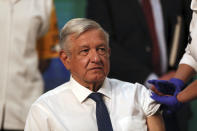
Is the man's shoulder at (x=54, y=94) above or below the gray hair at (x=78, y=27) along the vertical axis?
below

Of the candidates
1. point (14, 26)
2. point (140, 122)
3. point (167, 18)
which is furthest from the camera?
point (167, 18)

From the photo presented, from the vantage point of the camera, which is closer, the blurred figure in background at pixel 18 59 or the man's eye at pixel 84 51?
the man's eye at pixel 84 51

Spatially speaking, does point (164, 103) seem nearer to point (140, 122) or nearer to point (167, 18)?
point (140, 122)

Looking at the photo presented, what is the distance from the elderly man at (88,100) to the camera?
2.09 m

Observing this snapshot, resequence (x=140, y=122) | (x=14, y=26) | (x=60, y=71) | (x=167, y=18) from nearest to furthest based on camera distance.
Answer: (x=140, y=122) → (x=14, y=26) → (x=167, y=18) → (x=60, y=71)

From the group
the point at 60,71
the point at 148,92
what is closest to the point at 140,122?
the point at 148,92

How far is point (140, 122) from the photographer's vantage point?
7.01ft

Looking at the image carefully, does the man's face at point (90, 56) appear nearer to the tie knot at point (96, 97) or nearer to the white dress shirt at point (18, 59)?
the tie knot at point (96, 97)

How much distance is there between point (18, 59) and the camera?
2912 mm

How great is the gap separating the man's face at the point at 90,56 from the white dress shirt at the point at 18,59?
822mm

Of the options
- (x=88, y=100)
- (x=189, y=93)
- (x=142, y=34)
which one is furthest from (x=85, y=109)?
(x=142, y=34)

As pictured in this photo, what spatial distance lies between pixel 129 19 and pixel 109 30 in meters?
0.15

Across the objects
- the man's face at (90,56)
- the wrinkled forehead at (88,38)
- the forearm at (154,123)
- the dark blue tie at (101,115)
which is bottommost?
the forearm at (154,123)

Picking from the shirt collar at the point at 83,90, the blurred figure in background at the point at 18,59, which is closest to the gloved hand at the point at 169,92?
the shirt collar at the point at 83,90
